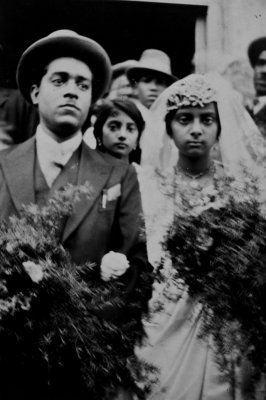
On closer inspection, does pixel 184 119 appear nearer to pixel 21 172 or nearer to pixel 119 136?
pixel 119 136

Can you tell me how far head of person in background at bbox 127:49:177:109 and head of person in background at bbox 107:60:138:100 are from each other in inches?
0.9

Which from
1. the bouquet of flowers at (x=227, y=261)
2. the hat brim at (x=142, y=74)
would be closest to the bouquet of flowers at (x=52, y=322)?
the bouquet of flowers at (x=227, y=261)

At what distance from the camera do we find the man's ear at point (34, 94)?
3.52 meters

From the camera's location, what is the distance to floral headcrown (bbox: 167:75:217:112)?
3480mm

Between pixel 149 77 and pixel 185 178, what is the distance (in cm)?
58

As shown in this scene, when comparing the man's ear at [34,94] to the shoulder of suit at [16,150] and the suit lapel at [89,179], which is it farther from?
the suit lapel at [89,179]

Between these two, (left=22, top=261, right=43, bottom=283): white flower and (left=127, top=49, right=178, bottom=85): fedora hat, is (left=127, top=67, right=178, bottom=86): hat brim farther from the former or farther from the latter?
(left=22, top=261, right=43, bottom=283): white flower

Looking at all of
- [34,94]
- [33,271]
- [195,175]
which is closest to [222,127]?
[195,175]

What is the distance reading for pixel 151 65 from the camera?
368 cm

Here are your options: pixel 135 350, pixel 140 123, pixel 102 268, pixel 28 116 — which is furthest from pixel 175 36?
pixel 135 350

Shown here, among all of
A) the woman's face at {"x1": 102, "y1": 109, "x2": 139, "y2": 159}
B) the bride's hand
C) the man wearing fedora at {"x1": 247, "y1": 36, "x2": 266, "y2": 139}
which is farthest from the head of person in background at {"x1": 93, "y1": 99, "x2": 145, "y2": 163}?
the man wearing fedora at {"x1": 247, "y1": 36, "x2": 266, "y2": 139}

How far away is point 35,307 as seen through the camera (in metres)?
2.79

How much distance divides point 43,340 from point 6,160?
1.00 meters

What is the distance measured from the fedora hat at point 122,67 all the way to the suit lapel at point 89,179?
1.32 feet
